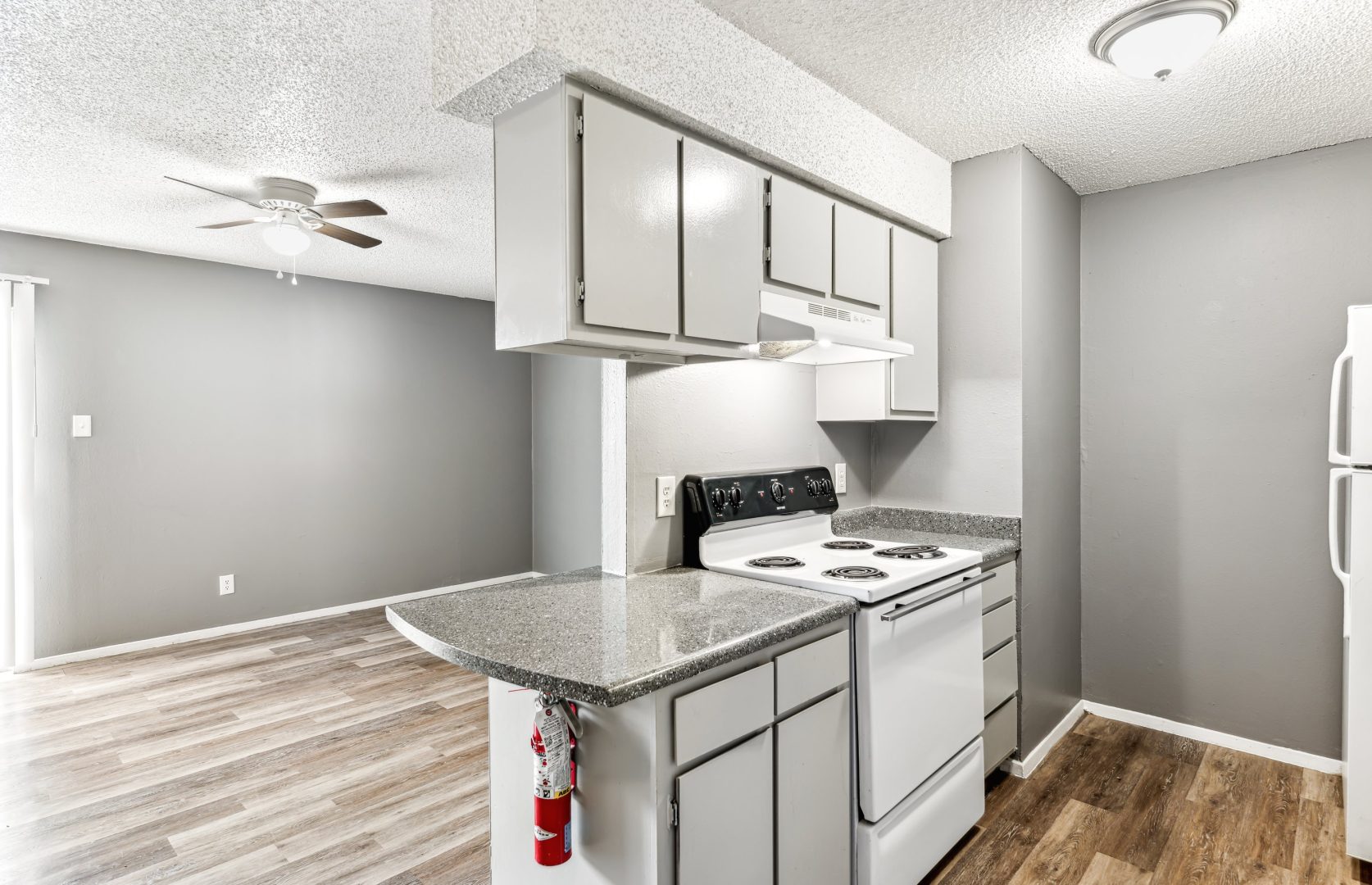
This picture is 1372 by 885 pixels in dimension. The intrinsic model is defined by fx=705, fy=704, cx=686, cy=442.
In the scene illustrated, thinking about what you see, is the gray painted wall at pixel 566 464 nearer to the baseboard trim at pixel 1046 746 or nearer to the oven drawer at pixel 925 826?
the baseboard trim at pixel 1046 746

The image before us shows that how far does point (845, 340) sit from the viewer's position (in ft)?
6.88

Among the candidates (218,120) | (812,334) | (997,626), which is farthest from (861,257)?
(218,120)

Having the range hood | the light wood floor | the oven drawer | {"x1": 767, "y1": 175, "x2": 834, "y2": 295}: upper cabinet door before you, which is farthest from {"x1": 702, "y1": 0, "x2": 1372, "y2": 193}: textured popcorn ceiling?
the light wood floor

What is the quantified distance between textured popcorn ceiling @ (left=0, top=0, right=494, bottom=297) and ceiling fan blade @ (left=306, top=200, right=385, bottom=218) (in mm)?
166

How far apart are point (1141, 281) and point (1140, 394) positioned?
50 centimetres

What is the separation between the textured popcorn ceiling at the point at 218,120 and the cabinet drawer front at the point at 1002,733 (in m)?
2.84

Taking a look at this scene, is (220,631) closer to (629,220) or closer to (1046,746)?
(629,220)

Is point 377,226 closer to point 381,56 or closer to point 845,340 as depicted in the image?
point 381,56

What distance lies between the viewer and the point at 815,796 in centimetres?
168

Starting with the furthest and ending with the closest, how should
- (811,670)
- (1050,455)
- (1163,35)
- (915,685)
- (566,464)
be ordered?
(566,464)
(1050,455)
(915,685)
(1163,35)
(811,670)

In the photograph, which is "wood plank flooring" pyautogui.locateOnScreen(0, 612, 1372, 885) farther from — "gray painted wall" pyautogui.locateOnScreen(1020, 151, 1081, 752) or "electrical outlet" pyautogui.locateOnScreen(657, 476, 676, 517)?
"electrical outlet" pyautogui.locateOnScreen(657, 476, 676, 517)

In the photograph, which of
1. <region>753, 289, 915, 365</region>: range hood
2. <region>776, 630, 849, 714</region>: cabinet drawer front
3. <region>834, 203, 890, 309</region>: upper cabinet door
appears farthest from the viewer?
<region>834, 203, 890, 309</region>: upper cabinet door

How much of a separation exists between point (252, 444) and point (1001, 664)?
4.60m

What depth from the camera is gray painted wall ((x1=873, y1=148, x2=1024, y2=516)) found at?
8.95 ft
